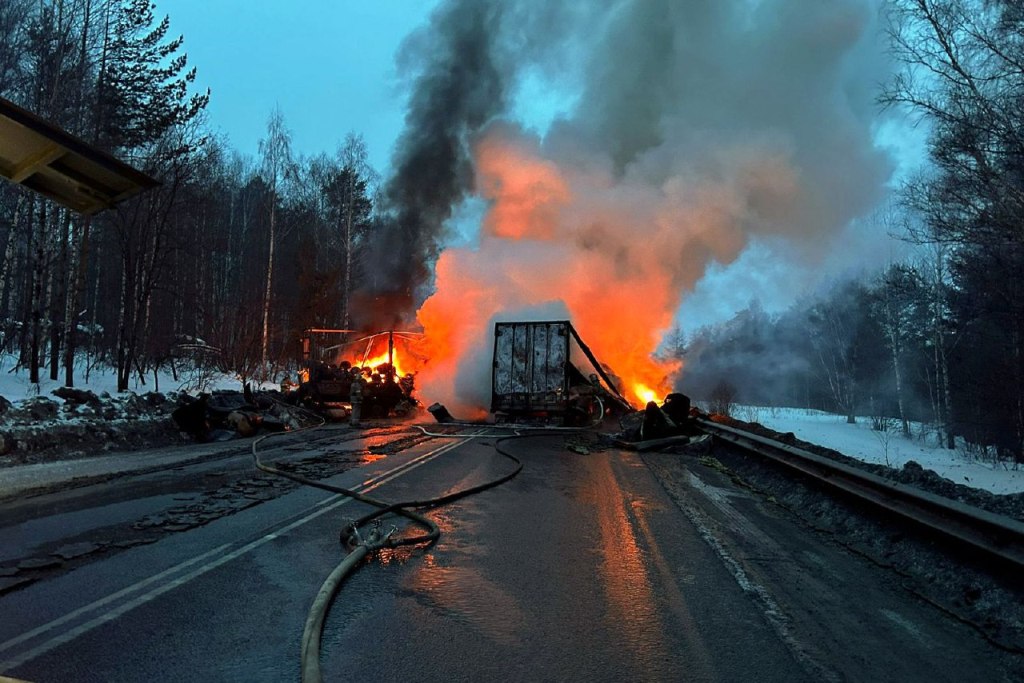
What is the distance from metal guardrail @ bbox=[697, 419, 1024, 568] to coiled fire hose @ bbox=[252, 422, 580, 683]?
3971 mm

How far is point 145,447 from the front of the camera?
482 inches

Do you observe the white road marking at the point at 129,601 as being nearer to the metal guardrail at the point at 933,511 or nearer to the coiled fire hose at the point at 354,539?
the coiled fire hose at the point at 354,539

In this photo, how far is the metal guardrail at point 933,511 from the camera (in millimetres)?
4027

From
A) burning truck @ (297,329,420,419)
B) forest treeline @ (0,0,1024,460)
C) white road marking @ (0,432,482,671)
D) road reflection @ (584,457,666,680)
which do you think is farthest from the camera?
burning truck @ (297,329,420,419)

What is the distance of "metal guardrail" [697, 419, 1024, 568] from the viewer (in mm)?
4027

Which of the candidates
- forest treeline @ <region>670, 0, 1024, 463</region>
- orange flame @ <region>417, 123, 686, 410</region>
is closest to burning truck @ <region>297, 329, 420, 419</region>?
orange flame @ <region>417, 123, 686, 410</region>

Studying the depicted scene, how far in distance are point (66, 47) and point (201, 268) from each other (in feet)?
52.7

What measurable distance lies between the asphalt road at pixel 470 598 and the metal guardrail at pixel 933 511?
60 cm

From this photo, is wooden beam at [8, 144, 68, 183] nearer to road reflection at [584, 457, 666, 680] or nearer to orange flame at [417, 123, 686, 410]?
road reflection at [584, 457, 666, 680]

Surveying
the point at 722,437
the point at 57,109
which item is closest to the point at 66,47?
the point at 57,109

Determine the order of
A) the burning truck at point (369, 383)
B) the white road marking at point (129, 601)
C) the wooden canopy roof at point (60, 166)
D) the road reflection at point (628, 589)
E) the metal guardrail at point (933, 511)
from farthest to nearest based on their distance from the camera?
1. the burning truck at point (369, 383)
2. the wooden canopy roof at point (60, 166)
3. the metal guardrail at point (933, 511)
4. the road reflection at point (628, 589)
5. the white road marking at point (129, 601)

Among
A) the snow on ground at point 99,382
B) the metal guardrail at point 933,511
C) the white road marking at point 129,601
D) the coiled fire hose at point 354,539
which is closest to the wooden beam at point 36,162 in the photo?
the white road marking at point 129,601

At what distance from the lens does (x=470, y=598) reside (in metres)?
3.87

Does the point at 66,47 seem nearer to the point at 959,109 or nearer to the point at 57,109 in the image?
the point at 57,109
